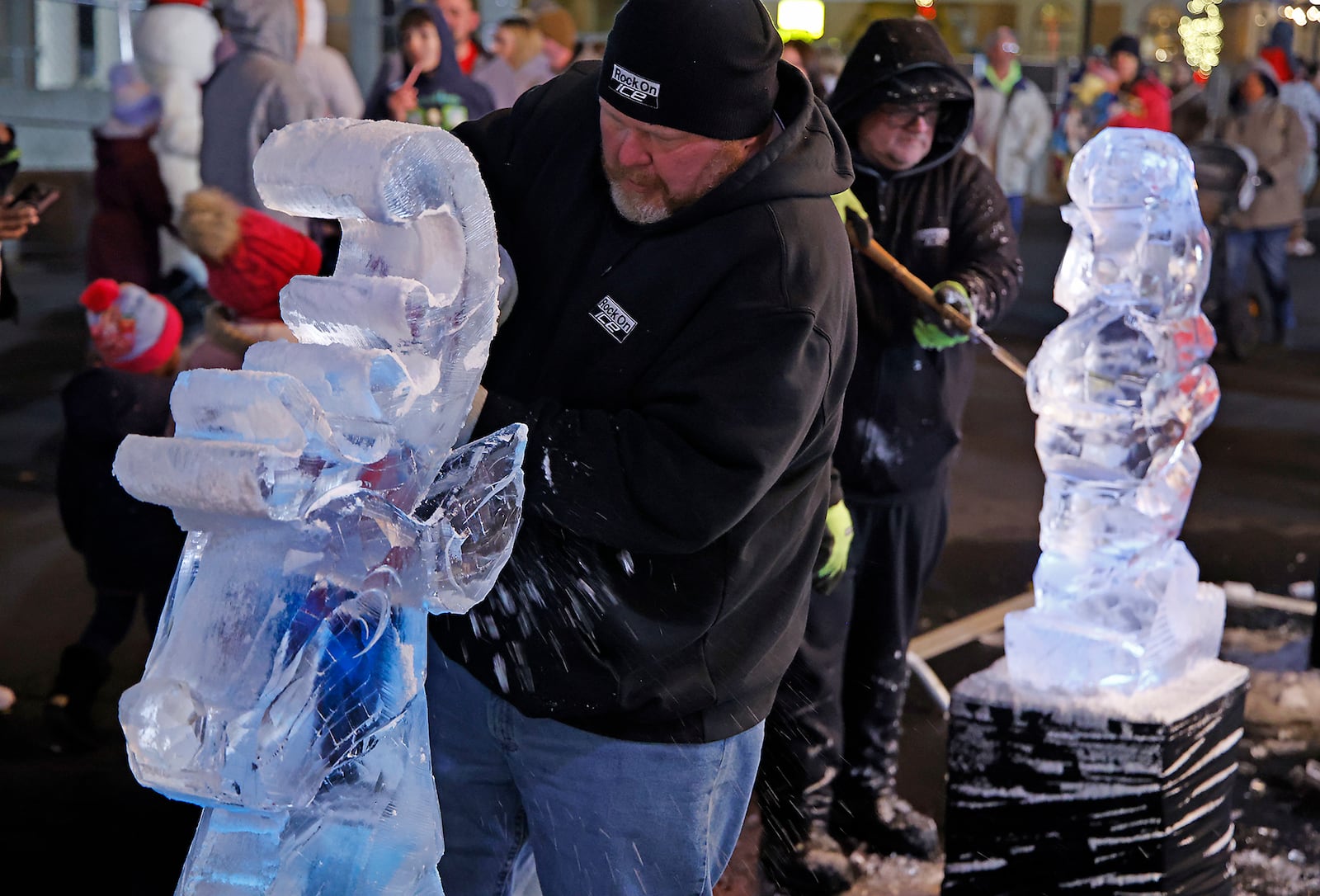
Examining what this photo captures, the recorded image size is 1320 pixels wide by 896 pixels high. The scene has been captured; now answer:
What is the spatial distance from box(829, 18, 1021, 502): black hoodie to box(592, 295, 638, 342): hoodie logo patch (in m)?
1.62

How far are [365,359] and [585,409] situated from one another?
2.08 ft

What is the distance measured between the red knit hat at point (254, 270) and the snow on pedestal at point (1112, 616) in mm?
1914

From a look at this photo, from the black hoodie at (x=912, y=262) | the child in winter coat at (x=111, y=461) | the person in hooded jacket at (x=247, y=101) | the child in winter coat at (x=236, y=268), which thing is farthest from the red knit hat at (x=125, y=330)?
the black hoodie at (x=912, y=262)

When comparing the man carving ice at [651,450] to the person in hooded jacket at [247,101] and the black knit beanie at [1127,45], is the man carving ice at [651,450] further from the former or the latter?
the black knit beanie at [1127,45]

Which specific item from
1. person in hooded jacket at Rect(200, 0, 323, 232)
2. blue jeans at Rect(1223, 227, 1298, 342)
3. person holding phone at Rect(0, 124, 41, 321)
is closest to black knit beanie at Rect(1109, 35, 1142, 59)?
blue jeans at Rect(1223, 227, 1298, 342)

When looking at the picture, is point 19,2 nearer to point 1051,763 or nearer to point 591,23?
point 591,23

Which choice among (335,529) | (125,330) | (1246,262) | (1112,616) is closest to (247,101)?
(125,330)

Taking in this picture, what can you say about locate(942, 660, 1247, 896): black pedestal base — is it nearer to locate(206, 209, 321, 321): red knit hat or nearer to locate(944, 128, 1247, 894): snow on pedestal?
locate(944, 128, 1247, 894): snow on pedestal

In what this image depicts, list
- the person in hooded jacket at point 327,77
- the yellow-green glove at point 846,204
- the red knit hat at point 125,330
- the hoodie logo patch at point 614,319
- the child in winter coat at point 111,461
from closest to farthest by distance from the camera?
the hoodie logo patch at point 614,319, the yellow-green glove at point 846,204, the child in winter coat at point 111,461, the red knit hat at point 125,330, the person in hooded jacket at point 327,77

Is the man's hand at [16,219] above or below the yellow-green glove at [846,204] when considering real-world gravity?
below

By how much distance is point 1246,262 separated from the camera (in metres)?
10.4

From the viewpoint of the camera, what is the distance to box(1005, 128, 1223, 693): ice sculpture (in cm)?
292

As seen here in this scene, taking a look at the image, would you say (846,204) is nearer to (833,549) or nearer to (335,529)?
(833,549)

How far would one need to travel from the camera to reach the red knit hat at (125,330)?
402 cm
